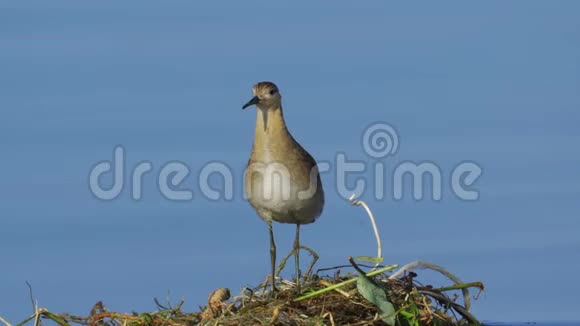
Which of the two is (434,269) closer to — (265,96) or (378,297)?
(378,297)

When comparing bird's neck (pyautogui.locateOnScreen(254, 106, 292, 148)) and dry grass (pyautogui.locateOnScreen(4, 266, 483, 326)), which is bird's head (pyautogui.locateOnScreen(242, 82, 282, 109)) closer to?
bird's neck (pyautogui.locateOnScreen(254, 106, 292, 148))

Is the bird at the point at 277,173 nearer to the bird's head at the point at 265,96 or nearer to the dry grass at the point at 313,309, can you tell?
the bird's head at the point at 265,96

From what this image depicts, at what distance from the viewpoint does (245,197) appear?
→ 1008 cm

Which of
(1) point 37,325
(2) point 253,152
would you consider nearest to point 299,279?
(1) point 37,325

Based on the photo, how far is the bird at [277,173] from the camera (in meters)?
9.91

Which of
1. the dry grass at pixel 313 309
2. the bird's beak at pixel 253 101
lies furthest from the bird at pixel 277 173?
the dry grass at pixel 313 309

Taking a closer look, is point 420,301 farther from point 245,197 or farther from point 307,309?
point 245,197

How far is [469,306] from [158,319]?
7.47ft

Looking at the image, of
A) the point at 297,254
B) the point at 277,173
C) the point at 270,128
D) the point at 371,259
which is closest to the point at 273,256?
the point at 297,254

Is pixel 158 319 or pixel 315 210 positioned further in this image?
pixel 315 210

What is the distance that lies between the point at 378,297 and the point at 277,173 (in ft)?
9.69

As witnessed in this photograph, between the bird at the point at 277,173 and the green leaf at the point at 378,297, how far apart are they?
8.31 ft

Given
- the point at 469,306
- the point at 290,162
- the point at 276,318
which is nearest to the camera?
the point at 276,318

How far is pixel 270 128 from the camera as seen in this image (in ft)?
33.5
